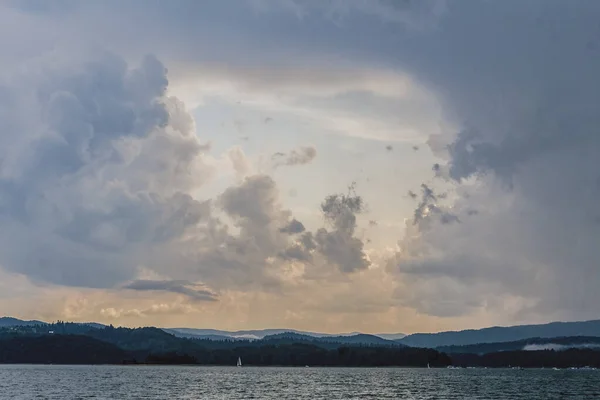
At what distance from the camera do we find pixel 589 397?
193750 millimetres

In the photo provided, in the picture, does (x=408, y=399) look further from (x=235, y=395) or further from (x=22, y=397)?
(x=22, y=397)

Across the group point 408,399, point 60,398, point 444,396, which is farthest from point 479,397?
point 60,398

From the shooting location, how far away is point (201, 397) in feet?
607

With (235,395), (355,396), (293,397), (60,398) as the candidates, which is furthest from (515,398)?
(60,398)

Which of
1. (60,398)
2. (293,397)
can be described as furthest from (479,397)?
(60,398)

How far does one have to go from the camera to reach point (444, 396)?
19988 cm

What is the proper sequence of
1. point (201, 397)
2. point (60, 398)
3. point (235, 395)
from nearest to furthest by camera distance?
point (60, 398), point (201, 397), point (235, 395)

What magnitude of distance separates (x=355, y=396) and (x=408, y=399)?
1604cm

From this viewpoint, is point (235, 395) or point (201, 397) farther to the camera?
point (235, 395)

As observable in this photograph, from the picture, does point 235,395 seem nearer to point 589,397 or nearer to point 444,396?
point 444,396

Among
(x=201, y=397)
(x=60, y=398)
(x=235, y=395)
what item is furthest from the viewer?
(x=235, y=395)

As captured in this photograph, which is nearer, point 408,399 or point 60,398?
point 60,398

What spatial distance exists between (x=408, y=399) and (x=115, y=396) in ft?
241

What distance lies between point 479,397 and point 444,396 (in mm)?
9300
